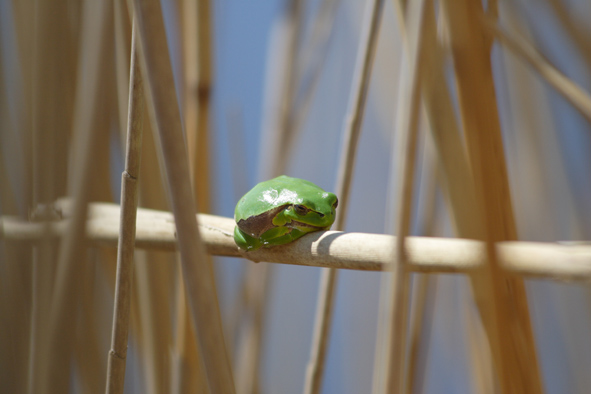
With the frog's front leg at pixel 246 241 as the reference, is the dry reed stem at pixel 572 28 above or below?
above

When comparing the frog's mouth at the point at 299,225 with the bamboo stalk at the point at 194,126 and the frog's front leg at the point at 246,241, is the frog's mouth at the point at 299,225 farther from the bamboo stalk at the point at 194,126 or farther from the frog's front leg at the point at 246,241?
the bamboo stalk at the point at 194,126

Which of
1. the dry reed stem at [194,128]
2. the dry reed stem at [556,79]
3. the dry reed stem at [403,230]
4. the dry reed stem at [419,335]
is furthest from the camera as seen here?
the dry reed stem at [419,335]

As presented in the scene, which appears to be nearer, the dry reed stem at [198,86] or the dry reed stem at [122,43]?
the dry reed stem at [122,43]

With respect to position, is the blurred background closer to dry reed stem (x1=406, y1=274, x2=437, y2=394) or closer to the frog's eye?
dry reed stem (x1=406, y1=274, x2=437, y2=394)

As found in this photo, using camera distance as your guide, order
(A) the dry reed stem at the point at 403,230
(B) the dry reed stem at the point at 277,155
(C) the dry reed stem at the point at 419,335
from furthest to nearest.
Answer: (B) the dry reed stem at the point at 277,155 → (C) the dry reed stem at the point at 419,335 → (A) the dry reed stem at the point at 403,230

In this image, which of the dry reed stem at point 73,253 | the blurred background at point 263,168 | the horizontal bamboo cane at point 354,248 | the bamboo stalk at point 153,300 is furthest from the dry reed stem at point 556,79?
the bamboo stalk at point 153,300

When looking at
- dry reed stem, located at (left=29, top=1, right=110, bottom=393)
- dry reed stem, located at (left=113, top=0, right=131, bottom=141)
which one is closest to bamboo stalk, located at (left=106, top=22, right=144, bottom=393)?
dry reed stem, located at (left=29, top=1, right=110, bottom=393)

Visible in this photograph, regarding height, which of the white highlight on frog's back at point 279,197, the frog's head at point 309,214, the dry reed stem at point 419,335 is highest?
the white highlight on frog's back at point 279,197

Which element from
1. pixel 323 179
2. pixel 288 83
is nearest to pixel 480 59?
pixel 288 83
